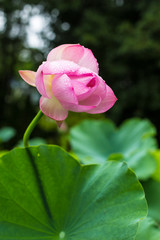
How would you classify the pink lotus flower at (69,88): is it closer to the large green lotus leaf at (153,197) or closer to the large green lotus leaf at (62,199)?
the large green lotus leaf at (62,199)

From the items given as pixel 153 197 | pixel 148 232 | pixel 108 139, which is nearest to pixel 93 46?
pixel 108 139

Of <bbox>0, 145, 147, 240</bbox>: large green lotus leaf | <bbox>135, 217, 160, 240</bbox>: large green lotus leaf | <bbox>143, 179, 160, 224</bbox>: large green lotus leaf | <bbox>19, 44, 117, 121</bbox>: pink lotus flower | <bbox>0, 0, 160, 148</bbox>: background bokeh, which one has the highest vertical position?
<bbox>19, 44, 117, 121</bbox>: pink lotus flower

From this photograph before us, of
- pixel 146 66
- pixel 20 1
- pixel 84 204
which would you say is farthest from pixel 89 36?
pixel 84 204

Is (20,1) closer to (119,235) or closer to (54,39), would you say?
(54,39)

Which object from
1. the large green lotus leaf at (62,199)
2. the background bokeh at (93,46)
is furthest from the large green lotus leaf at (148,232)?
the background bokeh at (93,46)

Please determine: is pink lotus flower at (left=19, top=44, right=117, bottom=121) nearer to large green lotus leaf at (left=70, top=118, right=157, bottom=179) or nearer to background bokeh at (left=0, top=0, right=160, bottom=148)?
large green lotus leaf at (left=70, top=118, right=157, bottom=179)

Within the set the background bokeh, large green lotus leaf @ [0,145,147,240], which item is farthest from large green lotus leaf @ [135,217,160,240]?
the background bokeh

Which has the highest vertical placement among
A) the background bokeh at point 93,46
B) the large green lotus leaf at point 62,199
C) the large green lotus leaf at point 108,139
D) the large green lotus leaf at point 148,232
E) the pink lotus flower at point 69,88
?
the pink lotus flower at point 69,88
